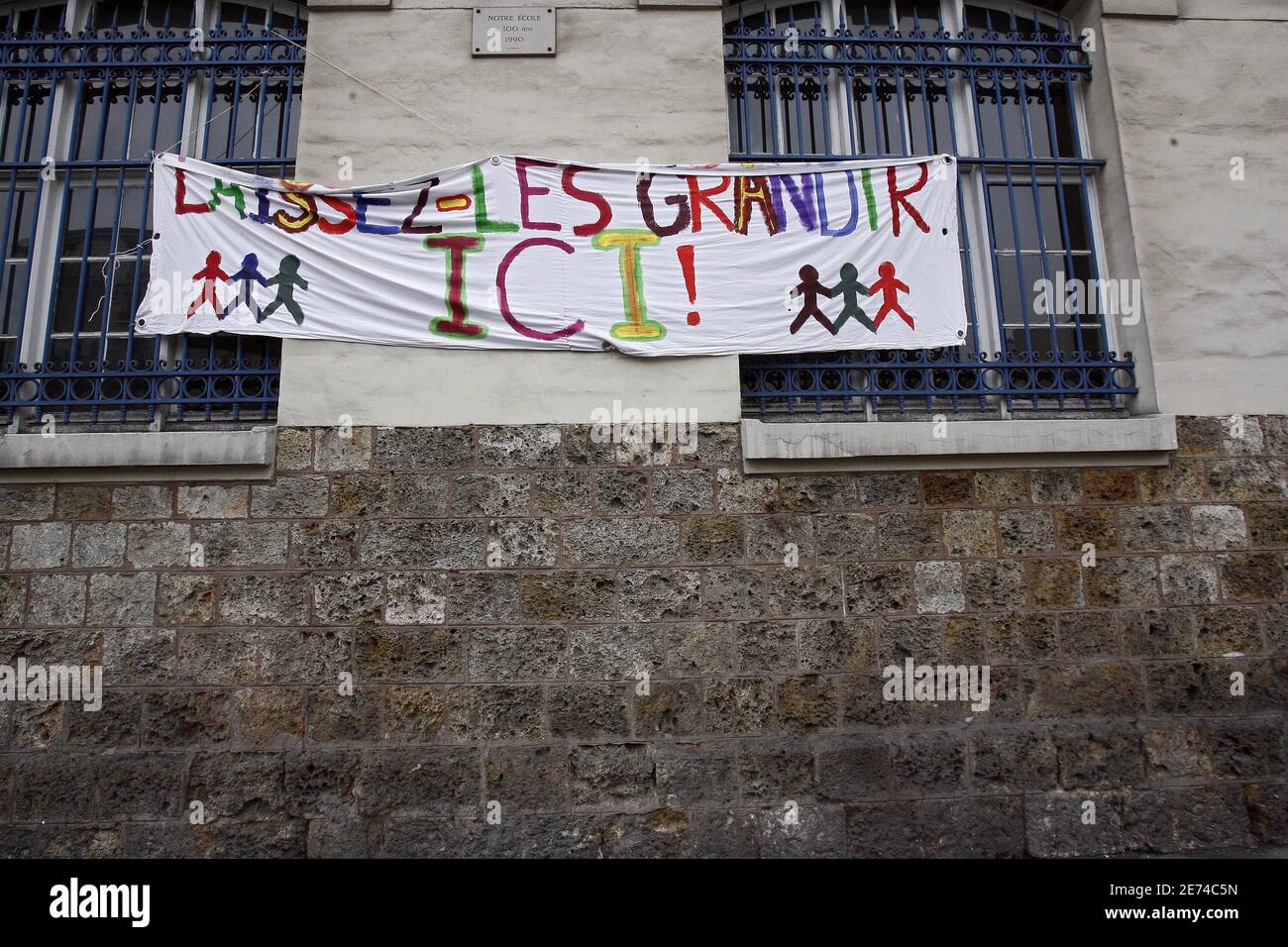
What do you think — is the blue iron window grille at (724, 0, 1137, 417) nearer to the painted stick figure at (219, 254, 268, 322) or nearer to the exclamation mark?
the exclamation mark

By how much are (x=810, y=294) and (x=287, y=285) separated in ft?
9.77

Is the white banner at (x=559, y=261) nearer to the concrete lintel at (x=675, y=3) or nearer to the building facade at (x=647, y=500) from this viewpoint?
the building facade at (x=647, y=500)

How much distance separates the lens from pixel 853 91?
495 centimetres

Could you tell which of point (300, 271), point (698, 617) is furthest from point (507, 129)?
point (698, 617)

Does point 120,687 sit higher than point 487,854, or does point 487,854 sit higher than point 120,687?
point 120,687

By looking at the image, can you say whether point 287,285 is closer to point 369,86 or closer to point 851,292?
point 369,86

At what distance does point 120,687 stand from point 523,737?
2108 millimetres

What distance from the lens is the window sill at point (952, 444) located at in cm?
425

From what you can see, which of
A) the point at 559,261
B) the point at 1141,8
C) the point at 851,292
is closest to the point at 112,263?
the point at 559,261

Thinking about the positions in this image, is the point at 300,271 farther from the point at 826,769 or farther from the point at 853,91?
the point at 826,769

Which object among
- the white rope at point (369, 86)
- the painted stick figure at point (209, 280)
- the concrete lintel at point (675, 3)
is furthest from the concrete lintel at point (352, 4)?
the painted stick figure at point (209, 280)

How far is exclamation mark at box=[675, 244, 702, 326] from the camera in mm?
4410

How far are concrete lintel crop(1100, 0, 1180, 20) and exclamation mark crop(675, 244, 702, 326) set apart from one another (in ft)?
10.3

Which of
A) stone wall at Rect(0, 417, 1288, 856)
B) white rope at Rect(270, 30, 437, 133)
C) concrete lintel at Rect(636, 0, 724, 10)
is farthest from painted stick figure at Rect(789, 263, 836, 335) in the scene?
white rope at Rect(270, 30, 437, 133)
